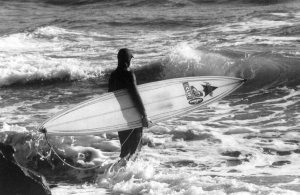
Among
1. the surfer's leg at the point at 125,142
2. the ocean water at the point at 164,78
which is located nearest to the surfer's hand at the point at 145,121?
the surfer's leg at the point at 125,142

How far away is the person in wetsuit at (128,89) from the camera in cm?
572

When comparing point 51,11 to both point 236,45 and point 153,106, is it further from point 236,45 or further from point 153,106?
point 153,106

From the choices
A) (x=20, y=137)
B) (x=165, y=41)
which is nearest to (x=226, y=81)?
(x=20, y=137)

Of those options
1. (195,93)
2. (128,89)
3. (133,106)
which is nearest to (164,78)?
(195,93)

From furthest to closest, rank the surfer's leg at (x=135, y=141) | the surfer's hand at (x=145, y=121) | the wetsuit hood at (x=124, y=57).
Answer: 1. the surfer's leg at (x=135, y=141)
2. the surfer's hand at (x=145, y=121)
3. the wetsuit hood at (x=124, y=57)

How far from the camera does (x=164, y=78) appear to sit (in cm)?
1193

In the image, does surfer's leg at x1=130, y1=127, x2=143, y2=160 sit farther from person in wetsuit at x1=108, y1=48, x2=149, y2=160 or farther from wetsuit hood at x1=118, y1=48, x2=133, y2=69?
wetsuit hood at x1=118, y1=48, x2=133, y2=69

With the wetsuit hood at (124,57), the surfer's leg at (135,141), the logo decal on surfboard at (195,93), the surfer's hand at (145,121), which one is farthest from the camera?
the logo decal on surfboard at (195,93)

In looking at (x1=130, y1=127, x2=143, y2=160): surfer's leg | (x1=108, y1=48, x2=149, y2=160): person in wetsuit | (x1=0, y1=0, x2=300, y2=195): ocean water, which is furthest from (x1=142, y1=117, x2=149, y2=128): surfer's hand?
(x1=0, y1=0, x2=300, y2=195): ocean water

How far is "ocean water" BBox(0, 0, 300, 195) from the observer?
605 cm

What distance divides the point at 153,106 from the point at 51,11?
16.8m

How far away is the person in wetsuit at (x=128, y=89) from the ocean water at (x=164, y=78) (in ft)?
0.59

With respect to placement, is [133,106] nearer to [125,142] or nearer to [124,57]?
[125,142]

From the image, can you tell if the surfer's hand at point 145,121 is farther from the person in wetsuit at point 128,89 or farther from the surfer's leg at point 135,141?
the surfer's leg at point 135,141
